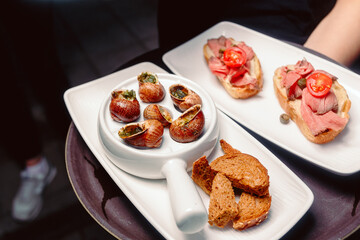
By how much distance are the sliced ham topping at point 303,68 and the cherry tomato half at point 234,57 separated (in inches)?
7.8

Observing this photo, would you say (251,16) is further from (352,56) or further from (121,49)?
(121,49)

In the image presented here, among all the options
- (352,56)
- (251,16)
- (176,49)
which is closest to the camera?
(176,49)

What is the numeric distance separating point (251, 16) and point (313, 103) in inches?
28.1

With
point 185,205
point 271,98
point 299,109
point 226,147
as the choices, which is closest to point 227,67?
point 271,98

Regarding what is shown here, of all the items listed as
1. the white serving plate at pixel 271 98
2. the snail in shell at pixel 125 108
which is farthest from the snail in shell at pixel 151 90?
the white serving plate at pixel 271 98

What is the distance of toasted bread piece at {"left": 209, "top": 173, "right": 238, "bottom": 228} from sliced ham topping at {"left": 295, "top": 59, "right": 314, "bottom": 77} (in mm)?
566

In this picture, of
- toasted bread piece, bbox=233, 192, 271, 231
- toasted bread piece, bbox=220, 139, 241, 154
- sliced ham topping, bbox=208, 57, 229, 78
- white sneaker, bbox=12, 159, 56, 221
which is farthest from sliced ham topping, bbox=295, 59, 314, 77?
white sneaker, bbox=12, 159, 56, 221

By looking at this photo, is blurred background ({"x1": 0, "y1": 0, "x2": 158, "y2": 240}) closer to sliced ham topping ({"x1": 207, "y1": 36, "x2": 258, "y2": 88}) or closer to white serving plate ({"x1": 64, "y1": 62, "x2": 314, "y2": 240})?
white serving plate ({"x1": 64, "y1": 62, "x2": 314, "y2": 240})

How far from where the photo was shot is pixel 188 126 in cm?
91

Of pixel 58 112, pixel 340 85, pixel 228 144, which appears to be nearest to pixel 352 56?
pixel 340 85

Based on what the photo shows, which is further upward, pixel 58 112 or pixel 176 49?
pixel 176 49

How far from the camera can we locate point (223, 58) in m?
1.32

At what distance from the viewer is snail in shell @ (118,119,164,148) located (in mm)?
896

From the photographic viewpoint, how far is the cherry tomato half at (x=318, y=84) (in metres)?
1.14
